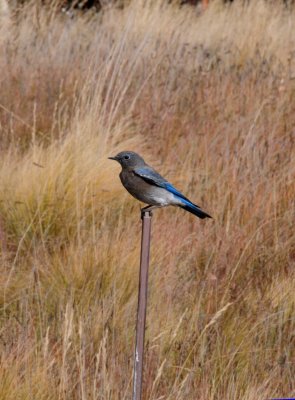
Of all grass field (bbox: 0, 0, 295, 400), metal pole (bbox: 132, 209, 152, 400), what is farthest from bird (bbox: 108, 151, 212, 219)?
metal pole (bbox: 132, 209, 152, 400)

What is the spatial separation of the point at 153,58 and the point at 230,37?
8.15 ft

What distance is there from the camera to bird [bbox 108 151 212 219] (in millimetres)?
2885

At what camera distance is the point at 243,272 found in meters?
3.92

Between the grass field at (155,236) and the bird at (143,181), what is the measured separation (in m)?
0.39

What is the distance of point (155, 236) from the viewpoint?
4.06 meters

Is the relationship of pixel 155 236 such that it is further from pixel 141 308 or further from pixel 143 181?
pixel 141 308

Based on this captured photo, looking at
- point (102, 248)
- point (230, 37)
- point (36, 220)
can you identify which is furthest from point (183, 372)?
point (230, 37)

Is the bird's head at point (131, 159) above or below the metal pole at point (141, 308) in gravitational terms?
above

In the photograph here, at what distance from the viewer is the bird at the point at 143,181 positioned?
9.46 ft

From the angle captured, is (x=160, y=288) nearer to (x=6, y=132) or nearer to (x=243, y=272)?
(x=243, y=272)

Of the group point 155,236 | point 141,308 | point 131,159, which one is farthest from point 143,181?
point 155,236

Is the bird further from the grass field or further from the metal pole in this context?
the metal pole

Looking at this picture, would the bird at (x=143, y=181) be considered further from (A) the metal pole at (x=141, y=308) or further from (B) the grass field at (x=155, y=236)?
(A) the metal pole at (x=141, y=308)

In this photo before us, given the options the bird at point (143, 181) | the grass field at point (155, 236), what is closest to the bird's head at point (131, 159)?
the bird at point (143, 181)
